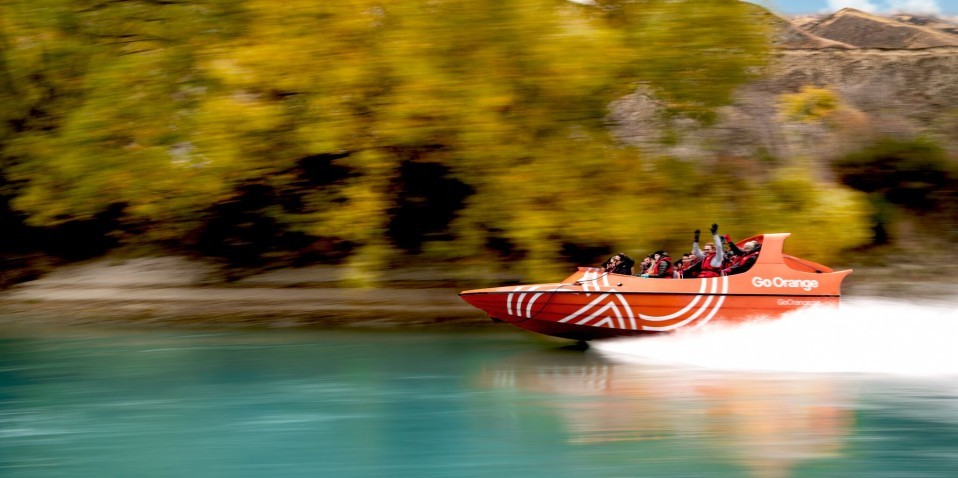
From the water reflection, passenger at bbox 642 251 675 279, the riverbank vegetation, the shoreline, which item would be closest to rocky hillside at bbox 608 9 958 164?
the riverbank vegetation

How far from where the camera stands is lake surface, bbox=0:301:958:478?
8625 millimetres

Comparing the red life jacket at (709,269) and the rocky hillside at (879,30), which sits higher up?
the rocky hillside at (879,30)

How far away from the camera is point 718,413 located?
10.2 metres

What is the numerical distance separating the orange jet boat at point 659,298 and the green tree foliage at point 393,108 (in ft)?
3.47

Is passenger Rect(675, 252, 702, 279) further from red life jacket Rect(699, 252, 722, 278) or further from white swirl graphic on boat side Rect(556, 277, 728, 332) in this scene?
white swirl graphic on boat side Rect(556, 277, 728, 332)

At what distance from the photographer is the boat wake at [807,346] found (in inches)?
510

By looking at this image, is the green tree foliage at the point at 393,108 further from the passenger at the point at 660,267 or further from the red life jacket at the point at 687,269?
the red life jacket at the point at 687,269

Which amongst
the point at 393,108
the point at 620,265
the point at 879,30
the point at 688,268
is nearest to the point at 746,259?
the point at 688,268

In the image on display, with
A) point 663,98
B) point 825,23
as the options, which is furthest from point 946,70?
point 663,98

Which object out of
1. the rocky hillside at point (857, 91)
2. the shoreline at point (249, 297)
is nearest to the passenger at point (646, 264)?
the rocky hillside at point (857, 91)

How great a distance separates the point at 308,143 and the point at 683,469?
841 cm

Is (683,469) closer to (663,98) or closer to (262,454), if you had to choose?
(262,454)

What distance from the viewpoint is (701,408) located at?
10469 mm

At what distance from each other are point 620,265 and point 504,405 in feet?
12.2
